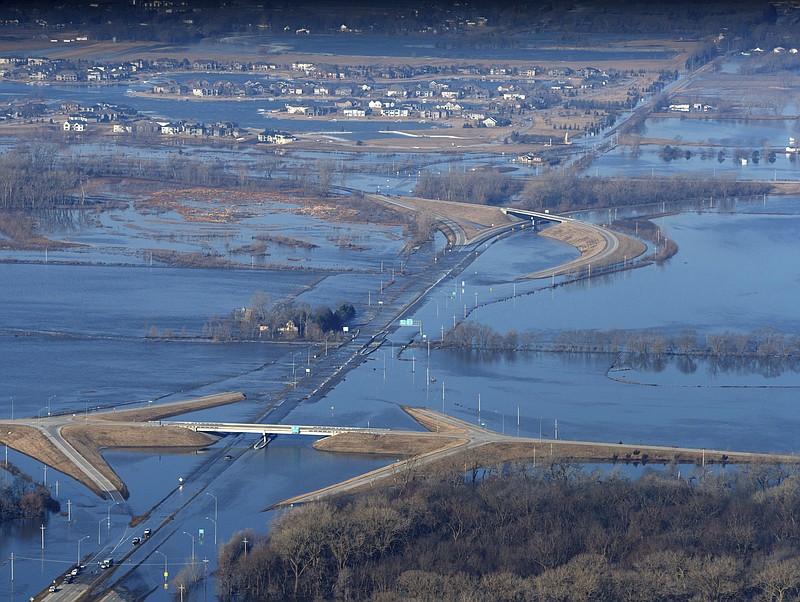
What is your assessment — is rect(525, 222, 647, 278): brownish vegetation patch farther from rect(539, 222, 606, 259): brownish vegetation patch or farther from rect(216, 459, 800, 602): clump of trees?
rect(216, 459, 800, 602): clump of trees

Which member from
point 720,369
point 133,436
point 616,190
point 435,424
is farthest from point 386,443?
point 616,190

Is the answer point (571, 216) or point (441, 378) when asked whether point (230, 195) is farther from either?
point (441, 378)

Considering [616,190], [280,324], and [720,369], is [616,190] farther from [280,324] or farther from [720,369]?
[720,369]

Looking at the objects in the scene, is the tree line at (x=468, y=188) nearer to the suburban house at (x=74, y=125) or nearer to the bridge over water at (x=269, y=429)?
the suburban house at (x=74, y=125)

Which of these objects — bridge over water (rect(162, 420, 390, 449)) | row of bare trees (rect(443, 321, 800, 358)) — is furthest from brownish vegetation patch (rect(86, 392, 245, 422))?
row of bare trees (rect(443, 321, 800, 358))

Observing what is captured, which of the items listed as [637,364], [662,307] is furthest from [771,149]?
[637,364]

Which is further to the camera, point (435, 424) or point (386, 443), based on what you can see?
point (435, 424)

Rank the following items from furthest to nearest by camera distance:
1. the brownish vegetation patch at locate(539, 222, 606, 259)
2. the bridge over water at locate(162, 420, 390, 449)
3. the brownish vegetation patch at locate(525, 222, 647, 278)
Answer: the brownish vegetation patch at locate(539, 222, 606, 259)
the brownish vegetation patch at locate(525, 222, 647, 278)
the bridge over water at locate(162, 420, 390, 449)
